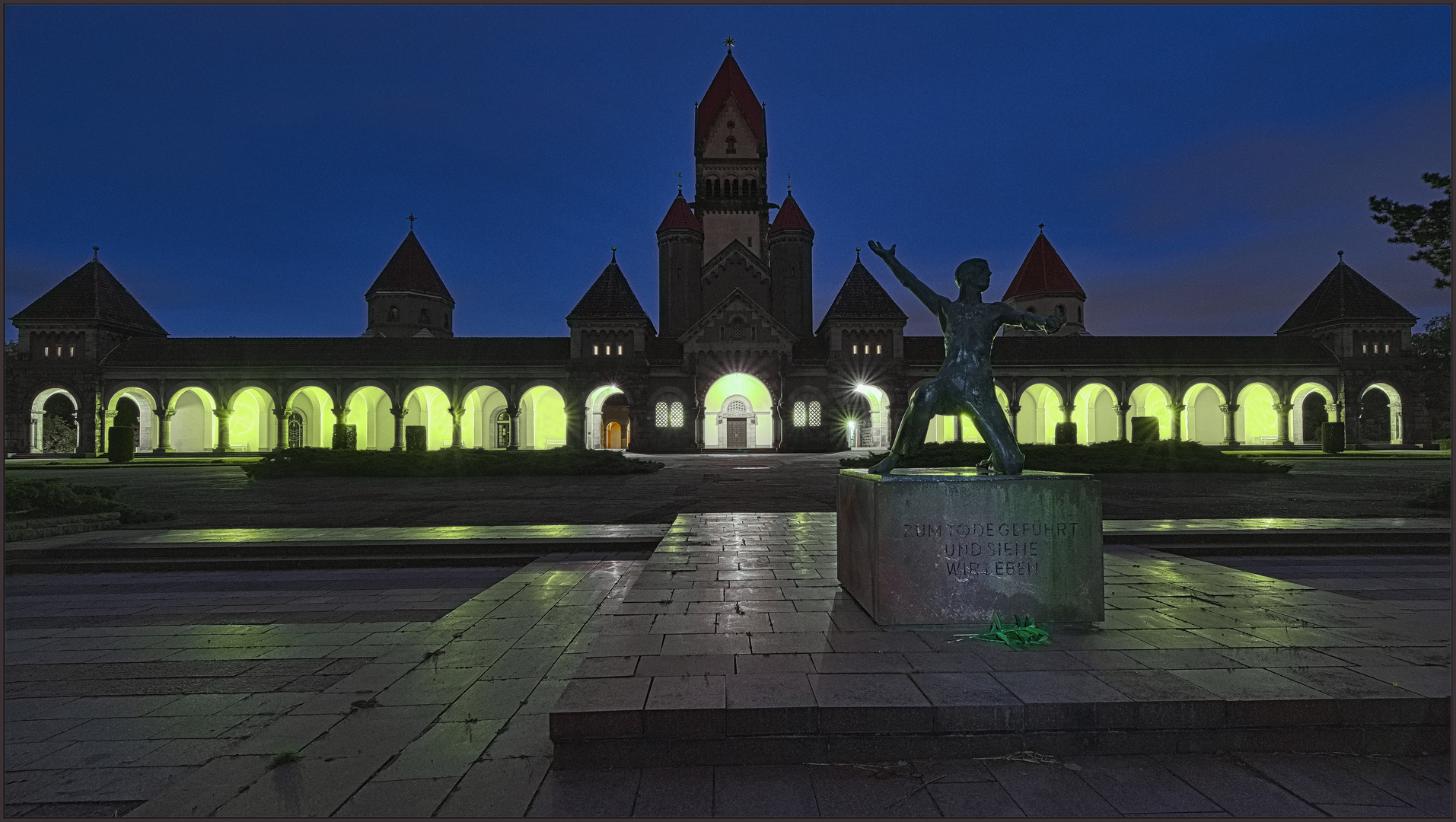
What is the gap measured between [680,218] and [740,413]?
13.7 m

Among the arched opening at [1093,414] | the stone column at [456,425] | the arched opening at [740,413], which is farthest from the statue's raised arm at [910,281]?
the arched opening at [1093,414]

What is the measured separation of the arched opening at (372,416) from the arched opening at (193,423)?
7.76 metres

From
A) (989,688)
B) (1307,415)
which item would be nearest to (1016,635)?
(989,688)

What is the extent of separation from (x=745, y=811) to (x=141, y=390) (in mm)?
49781

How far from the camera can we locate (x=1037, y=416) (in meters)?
42.6

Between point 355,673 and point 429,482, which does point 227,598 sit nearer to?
point 355,673

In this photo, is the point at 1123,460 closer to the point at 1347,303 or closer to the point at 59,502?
the point at 59,502

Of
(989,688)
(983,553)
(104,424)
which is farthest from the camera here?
(104,424)

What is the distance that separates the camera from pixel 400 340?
137 feet

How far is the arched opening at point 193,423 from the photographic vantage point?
3962cm

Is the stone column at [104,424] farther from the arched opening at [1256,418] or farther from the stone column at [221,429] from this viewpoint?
the arched opening at [1256,418]

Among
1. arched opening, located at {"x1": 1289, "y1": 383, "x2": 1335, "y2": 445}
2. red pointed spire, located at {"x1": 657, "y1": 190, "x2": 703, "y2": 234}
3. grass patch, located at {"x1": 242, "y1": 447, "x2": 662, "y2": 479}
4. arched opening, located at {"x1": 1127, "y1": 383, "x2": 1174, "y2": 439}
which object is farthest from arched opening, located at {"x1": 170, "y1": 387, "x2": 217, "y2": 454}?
arched opening, located at {"x1": 1289, "y1": 383, "x2": 1335, "y2": 445}

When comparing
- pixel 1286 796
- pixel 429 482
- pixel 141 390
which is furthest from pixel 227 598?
pixel 141 390

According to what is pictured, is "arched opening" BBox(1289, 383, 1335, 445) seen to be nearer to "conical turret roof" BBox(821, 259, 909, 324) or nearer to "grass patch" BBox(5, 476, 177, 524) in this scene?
"conical turret roof" BBox(821, 259, 909, 324)
